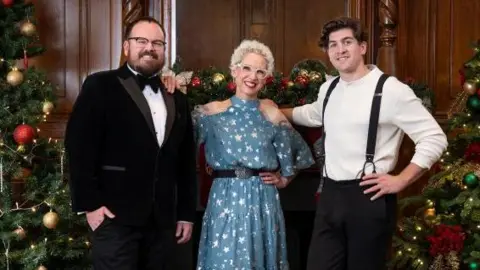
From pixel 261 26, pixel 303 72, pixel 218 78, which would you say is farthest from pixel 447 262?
pixel 261 26

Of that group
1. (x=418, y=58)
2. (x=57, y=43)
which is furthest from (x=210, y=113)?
(x=418, y=58)

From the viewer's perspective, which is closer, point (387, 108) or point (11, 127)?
point (387, 108)

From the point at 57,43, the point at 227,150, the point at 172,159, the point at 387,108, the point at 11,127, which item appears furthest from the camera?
the point at 57,43

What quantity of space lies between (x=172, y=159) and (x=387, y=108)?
85 cm

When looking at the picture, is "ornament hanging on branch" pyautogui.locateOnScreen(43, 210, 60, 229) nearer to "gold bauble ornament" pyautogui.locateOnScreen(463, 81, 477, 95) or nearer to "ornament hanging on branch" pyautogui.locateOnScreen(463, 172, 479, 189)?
"ornament hanging on branch" pyautogui.locateOnScreen(463, 172, 479, 189)

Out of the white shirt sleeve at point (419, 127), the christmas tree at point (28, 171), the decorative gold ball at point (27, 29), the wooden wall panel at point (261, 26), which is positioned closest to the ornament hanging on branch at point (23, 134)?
the christmas tree at point (28, 171)

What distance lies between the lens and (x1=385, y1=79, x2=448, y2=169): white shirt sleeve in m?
2.56

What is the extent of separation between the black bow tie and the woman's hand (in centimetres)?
70

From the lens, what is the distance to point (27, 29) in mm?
3508

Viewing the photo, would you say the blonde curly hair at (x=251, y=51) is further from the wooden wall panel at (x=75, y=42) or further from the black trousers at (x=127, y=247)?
the wooden wall panel at (x=75, y=42)

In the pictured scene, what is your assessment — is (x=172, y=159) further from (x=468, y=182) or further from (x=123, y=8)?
(x=123, y=8)

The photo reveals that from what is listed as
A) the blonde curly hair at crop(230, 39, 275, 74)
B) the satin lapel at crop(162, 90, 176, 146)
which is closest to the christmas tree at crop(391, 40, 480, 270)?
the blonde curly hair at crop(230, 39, 275, 74)

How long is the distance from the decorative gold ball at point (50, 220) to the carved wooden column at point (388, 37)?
2.32 metres

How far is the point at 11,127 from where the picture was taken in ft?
11.3
